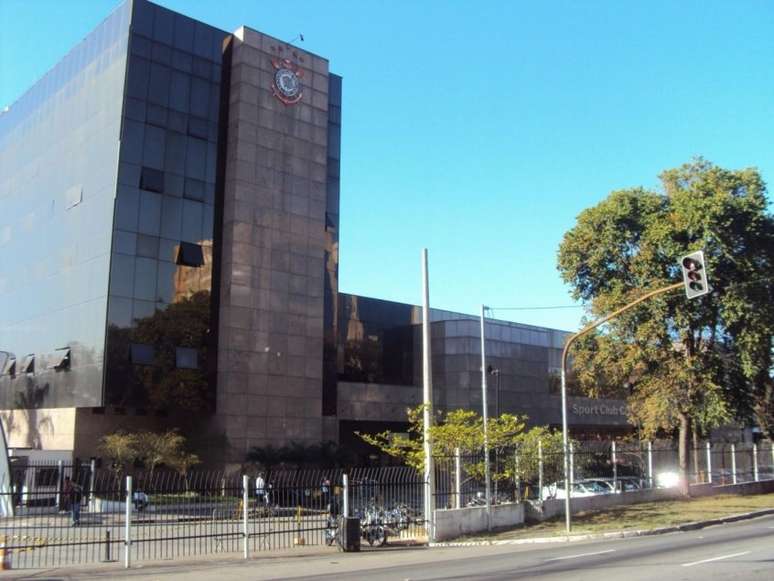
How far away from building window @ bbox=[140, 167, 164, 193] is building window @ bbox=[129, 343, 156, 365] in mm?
8816

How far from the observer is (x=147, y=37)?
4381 cm

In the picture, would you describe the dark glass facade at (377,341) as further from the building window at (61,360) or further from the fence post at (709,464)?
the fence post at (709,464)

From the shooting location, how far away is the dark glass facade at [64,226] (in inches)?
1652

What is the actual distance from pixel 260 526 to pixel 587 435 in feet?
157

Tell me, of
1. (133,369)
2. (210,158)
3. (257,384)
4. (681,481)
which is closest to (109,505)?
(133,369)

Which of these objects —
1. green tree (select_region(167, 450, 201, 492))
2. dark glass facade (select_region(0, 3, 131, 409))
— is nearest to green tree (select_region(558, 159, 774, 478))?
green tree (select_region(167, 450, 201, 492))

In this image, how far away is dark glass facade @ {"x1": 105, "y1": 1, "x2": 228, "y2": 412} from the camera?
4109cm

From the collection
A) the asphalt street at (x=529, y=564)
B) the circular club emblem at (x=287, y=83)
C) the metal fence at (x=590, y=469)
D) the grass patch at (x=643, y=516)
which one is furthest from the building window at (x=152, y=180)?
the asphalt street at (x=529, y=564)

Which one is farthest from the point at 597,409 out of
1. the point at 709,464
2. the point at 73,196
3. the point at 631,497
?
the point at 73,196

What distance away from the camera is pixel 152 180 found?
141 feet

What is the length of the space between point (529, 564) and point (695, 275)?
26.9 ft

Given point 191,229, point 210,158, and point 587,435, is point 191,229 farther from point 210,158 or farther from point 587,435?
point 587,435

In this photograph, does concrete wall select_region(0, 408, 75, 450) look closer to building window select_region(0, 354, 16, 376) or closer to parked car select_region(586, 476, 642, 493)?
building window select_region(0, 354, 16, 376)

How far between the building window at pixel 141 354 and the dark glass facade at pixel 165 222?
0.08 meters
